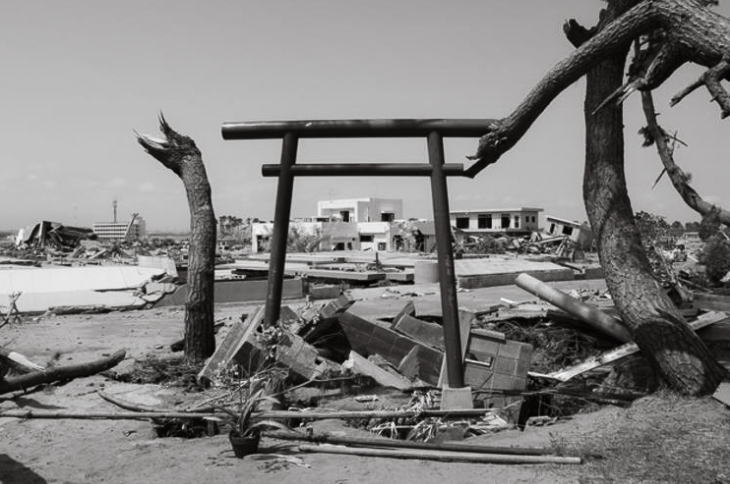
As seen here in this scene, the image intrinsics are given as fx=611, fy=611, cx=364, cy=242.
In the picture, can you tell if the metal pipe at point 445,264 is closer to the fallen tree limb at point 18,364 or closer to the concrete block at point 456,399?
the concrete block at point 456,399

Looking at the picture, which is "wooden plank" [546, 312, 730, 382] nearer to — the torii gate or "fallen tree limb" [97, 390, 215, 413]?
the torii gate

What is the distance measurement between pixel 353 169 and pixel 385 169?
0.33 metres

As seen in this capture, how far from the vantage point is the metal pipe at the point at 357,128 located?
223 inches

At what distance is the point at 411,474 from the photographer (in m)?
4.00

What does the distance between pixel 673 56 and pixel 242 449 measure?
3.96m

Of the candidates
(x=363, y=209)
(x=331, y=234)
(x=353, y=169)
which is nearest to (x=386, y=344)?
(x=353, y=169)

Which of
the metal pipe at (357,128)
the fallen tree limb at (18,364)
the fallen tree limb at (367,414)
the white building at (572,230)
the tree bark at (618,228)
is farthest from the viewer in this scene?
the white building at (572,230)

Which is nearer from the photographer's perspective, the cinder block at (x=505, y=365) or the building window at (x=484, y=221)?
the cinder block at (x=505, y=365)

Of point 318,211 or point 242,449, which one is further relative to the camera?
point 318,211

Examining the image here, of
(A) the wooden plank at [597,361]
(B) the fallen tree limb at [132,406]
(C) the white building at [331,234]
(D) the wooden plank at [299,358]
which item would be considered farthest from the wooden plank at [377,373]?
(C) the white building at [331,234]

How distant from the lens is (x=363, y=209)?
81.9 meters

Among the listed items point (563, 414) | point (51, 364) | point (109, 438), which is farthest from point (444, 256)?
point (51, 364)

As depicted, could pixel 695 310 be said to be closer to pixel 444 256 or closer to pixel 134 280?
pixel 444 256

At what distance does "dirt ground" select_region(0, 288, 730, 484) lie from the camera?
3.89m
